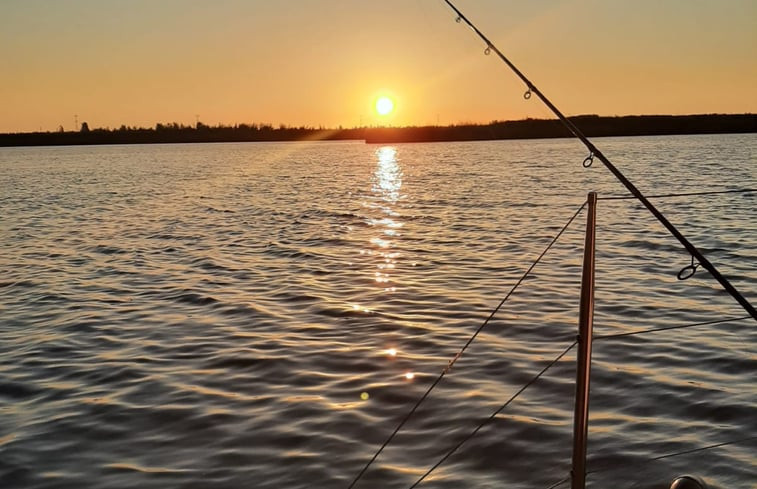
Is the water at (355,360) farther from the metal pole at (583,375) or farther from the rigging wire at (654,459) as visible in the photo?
the metal pole at (583,375)

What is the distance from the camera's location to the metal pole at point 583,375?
3.45 m

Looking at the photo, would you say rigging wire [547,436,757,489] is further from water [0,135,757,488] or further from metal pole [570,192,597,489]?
metal pole [570,192,597,489]

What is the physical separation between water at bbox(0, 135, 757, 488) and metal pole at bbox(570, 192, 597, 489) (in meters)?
2.32

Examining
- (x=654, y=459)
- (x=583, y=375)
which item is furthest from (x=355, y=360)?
(x=583, y=375)

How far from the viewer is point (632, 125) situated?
156 metres

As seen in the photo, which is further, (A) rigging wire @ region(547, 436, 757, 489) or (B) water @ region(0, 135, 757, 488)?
(B) water @ region(0, 135, 757, 488)

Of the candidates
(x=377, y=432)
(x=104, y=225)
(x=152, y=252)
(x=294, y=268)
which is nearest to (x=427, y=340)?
(x=377, y=432)

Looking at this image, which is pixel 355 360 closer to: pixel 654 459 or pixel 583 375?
pixel 654 459

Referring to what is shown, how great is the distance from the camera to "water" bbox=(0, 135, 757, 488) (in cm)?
610

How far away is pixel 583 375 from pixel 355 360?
5312 mm

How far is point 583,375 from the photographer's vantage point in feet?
11.7

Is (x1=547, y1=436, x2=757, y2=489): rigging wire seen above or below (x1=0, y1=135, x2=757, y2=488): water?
above

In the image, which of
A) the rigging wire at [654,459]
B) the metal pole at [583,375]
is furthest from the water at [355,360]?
the metal pole at [583,375]

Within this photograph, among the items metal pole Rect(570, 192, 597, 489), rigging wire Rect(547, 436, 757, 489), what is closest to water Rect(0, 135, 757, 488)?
rigging wire Rect(547, 436, 757, 489)
